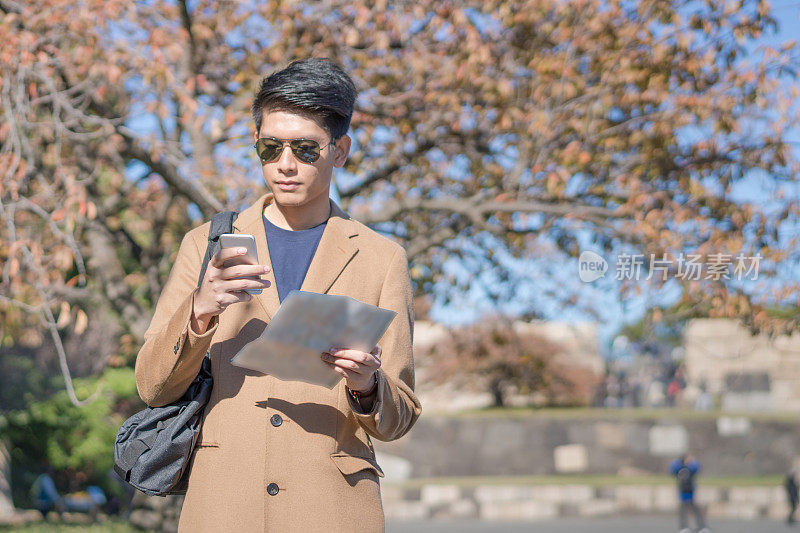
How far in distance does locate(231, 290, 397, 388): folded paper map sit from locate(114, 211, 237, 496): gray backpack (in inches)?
12.1

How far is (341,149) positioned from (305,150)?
0.61ft

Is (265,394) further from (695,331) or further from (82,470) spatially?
(695,331)

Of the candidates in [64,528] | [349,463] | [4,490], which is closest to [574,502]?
[64,528]

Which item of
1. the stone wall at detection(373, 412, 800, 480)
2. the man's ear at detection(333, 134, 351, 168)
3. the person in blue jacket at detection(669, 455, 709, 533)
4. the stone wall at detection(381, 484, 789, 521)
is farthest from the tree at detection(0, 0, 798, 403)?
the stone wall at detection(373, 412, 800, 480)

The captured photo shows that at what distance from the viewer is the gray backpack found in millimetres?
2195

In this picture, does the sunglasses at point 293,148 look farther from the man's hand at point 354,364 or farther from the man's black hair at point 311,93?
the man's hand at point 354,364

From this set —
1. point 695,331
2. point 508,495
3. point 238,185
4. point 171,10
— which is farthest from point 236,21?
point 695,331

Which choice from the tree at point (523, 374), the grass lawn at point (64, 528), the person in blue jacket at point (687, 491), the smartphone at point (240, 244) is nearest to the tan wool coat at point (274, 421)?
the smartphone at point (240, 244)

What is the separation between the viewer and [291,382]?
2.29 metres

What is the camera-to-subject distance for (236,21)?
7801 mm

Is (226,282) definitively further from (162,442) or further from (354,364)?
(162,442)

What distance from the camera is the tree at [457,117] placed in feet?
20.8

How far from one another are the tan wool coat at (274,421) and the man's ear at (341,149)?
259 millimetres

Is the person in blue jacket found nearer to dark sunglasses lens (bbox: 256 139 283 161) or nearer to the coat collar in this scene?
the coat collar
